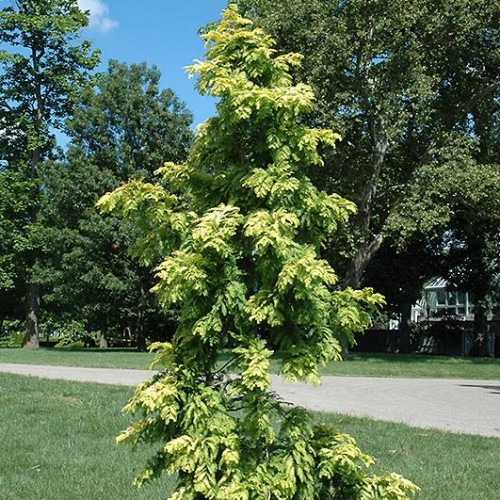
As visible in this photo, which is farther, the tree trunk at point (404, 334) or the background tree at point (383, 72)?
the tree trunk at point (404, 334)

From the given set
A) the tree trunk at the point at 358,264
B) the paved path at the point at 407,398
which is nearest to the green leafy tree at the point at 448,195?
the tree trunk at the point at 358,264

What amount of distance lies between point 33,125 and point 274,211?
38.4 m

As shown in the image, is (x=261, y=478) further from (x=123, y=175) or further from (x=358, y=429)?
(x=123, y=175)

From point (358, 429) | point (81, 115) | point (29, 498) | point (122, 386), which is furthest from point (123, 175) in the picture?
point (29, 498)

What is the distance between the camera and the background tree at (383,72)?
80.0ft

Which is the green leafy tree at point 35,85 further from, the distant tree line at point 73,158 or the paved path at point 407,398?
the paved path at point 407,398

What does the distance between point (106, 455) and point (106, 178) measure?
29.1 m

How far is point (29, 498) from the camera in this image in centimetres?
582

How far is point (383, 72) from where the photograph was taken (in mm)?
25312

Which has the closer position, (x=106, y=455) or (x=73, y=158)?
(x=106, y=455)

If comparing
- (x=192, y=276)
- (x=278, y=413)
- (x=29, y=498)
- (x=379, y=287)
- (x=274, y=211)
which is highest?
(x=379, y=287)

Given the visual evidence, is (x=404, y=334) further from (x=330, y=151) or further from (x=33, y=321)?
(x=330, y=151)

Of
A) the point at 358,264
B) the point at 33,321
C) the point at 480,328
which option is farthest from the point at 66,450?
the point at 480,328

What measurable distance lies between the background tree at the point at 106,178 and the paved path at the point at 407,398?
1606cm
